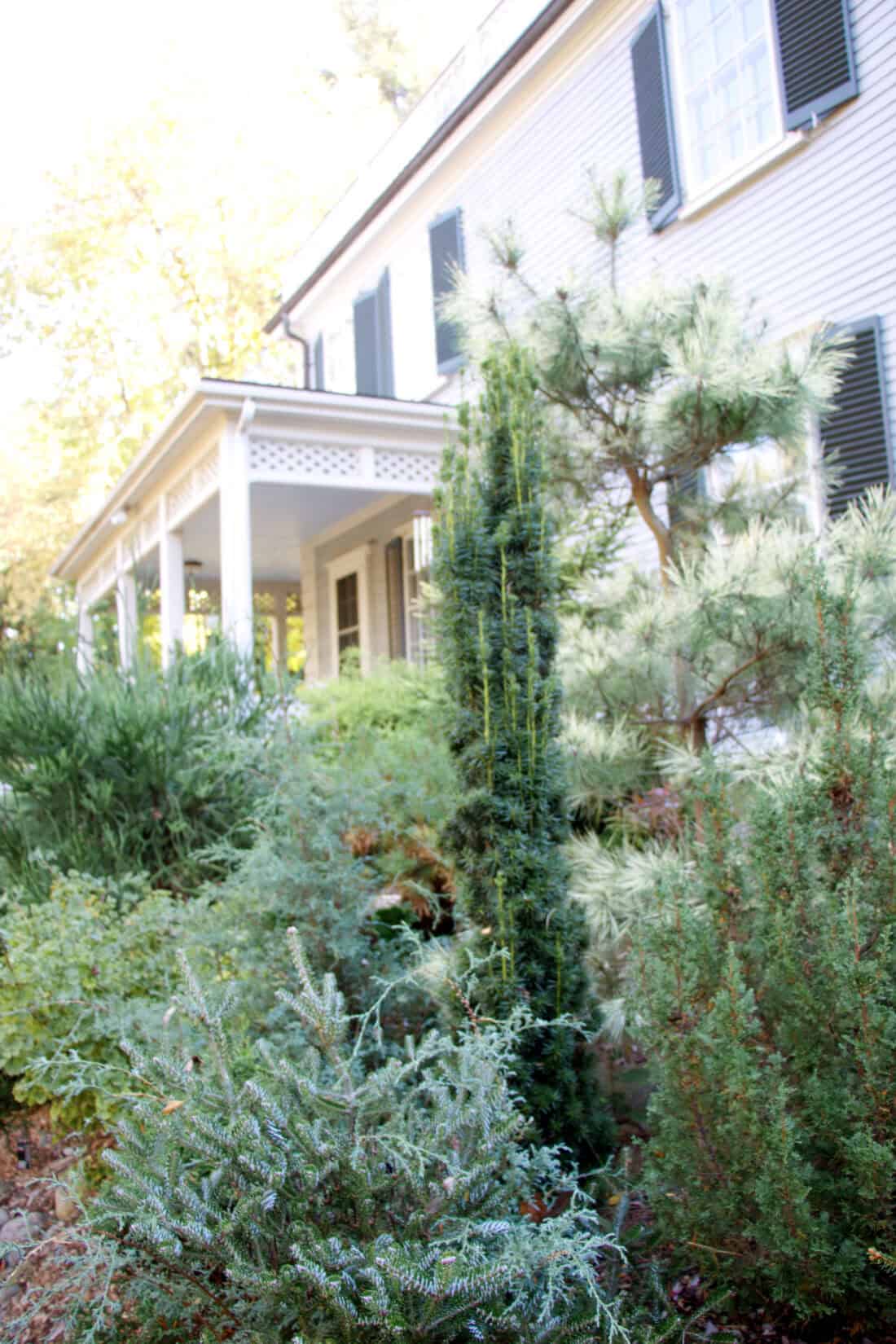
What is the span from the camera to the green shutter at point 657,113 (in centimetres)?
798

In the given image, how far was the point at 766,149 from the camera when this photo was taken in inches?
282

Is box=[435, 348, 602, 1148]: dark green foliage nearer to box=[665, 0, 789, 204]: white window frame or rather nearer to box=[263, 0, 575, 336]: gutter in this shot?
box=[665, 0, 789, 204]: white window frame

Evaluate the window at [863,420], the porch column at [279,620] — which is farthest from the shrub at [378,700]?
the porch column at [279,620]

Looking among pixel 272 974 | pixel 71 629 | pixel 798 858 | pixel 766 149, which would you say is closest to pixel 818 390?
pixel 798 858

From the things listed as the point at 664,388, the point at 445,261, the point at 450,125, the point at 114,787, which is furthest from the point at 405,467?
the point at 114,787

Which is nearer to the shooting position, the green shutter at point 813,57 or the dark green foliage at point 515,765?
the dark green foliage at point 515,765

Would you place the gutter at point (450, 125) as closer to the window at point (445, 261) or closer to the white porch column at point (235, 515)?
the window at point (445, 261)

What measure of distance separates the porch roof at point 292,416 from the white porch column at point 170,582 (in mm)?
580

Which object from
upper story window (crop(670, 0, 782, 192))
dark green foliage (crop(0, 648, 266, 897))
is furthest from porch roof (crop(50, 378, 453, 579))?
dark green foliage (crop(0, 648, 266, 897))

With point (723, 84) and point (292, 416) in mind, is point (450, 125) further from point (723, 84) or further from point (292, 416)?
point (292, 416)

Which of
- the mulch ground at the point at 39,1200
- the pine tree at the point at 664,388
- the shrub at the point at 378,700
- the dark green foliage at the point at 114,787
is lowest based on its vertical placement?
the mulch ground at the point at 39,1200

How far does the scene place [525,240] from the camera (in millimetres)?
7176

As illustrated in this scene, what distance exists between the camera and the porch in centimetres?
851

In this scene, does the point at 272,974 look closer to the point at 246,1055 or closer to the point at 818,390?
the point at 246,1055
